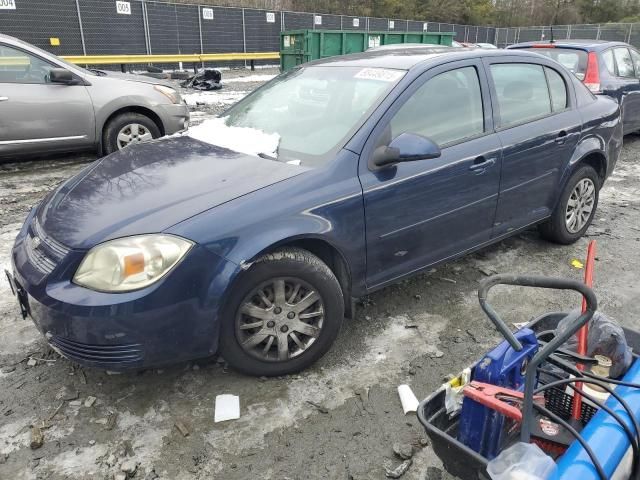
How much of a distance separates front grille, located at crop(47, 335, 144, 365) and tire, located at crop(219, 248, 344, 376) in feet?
1.33

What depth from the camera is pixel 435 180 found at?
313 cm

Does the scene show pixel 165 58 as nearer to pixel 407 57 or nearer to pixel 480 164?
pixel 407 57

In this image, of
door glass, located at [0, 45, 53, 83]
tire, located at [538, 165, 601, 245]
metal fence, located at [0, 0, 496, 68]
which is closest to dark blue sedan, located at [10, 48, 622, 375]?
tire, located at [538, 165, 601, 245]

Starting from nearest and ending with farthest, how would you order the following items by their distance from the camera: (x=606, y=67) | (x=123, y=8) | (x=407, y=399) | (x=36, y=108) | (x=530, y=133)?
1. (x=407, y=399)
2. (x=530, y=133)
3. (x=36, y=108)
4. (x=606, y=67)
5. (x=123, y=8)

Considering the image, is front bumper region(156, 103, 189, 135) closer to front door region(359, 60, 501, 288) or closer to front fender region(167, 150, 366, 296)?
front door region(359, 60, 501, 288)

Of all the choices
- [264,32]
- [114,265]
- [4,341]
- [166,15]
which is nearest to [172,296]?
[114,265]

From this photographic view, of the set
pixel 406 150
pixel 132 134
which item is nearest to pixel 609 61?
pixel 406 150

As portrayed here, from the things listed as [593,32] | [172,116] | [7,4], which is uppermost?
[7,4]

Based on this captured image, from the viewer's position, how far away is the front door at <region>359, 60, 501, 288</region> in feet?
9.60

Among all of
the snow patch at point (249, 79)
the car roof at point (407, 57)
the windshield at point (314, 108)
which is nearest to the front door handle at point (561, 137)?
the car roof at point (407, 57)

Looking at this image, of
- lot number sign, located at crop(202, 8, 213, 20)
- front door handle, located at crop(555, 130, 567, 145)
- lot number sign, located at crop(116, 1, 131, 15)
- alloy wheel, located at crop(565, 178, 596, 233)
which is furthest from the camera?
lot number sign, located at crop(202, 8, 213, 20)

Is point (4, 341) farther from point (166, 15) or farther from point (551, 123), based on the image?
point (166, 15)

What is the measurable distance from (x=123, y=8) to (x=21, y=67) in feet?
40.6

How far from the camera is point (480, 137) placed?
11.3ft
